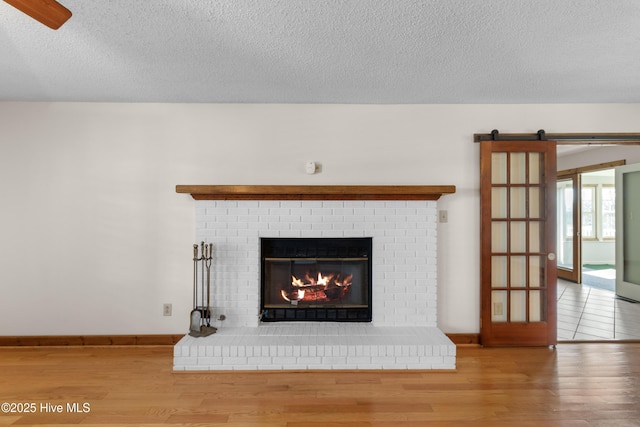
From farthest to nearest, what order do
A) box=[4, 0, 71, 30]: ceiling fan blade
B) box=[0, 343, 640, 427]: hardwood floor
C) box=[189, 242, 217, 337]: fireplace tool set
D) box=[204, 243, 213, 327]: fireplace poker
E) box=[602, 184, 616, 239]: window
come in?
1. box=[602, 184, 616, 239]: window
2. box=[204, 243, 213, 327]: fireplace poker
3. box=[189, 242, 217, 337]: fireplace tool set
4. box=[0, 343, 640, 427]: hardwood floor
5. box=[4, 0, 71, 30]: ceiling fan blade

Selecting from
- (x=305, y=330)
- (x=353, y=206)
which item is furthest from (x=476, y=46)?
(x=305, y=330)

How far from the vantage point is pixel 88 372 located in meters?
2.70

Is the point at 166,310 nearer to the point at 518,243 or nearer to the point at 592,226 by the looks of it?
the point at 518,243

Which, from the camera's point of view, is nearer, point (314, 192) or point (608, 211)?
point (314, 192)

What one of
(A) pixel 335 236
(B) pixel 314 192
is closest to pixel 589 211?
(A) pixel 335 236

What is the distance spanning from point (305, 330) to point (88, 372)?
1.69m

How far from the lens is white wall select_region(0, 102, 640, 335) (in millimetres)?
3186

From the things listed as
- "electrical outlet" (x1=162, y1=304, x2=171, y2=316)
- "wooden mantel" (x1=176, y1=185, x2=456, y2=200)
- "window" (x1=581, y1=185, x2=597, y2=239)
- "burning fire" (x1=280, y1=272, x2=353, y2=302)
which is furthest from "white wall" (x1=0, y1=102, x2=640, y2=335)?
"window" (x1=581, y1=185, x2=597, y2=239)

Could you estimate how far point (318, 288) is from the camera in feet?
10.9

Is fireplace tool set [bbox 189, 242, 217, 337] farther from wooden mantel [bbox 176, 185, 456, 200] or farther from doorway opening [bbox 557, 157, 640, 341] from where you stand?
doorway opening [bbox 557, 157, 640, 341]

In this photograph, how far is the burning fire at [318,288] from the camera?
329cm

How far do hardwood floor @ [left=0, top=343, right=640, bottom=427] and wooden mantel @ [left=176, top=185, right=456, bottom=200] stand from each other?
1.42 m

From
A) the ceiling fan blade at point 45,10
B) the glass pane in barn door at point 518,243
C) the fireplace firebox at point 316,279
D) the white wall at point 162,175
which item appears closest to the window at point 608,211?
the white wall at point 162,175

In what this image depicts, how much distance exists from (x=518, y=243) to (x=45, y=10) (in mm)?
3657
